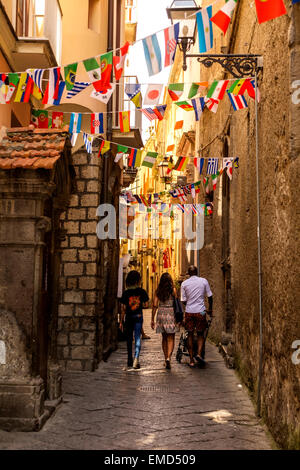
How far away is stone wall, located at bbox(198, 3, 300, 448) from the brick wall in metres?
2.42

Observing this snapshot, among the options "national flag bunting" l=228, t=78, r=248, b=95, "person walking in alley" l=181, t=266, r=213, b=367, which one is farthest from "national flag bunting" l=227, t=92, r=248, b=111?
"person walking in alley" l=181, t=266, r=213, b=367

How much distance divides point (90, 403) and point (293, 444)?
3.11 metres

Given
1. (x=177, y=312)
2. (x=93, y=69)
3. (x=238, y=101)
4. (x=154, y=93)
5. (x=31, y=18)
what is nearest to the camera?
(x=93, y=69)

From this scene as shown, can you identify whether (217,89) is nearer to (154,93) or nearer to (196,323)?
(154,93)

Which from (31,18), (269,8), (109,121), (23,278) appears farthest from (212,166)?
(269,8)

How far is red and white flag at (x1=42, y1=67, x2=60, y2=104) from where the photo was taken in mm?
6840

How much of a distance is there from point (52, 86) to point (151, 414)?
395 cm

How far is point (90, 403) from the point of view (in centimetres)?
693

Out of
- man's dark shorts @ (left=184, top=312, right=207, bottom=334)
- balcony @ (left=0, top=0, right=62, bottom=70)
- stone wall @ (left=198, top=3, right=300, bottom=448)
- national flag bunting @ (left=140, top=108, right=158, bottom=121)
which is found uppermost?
balcony @ (left=0, top=0, right=62, bottom=70)

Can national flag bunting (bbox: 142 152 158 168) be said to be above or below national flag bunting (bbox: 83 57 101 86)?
below

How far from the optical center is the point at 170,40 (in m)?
5.67

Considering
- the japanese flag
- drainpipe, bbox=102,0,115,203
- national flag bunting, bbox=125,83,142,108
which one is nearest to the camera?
the japanese flag

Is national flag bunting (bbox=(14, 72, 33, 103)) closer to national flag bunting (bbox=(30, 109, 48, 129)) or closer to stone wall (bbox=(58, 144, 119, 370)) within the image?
national flag bunting (bbox=(30, 109, 48, 129))
